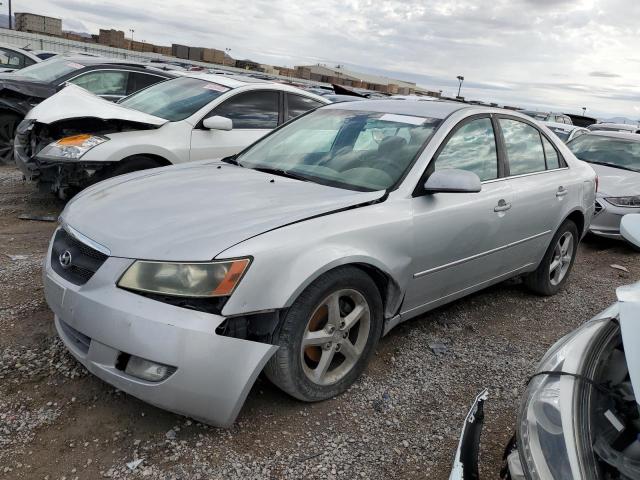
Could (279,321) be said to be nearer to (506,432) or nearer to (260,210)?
(260,210)

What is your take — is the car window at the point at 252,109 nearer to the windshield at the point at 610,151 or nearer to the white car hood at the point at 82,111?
the white car hood at the point at 82,111

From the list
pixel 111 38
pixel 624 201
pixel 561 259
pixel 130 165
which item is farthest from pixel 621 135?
pixel 111 38

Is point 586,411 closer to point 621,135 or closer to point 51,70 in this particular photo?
point 621,135

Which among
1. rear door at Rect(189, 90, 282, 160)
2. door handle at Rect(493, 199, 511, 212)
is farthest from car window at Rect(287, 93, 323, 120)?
door handle at Rect(493, 199, 511, 212)

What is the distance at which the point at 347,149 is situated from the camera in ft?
11.5

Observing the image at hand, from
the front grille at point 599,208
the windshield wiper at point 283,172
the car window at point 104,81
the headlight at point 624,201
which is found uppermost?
the car window at point 104,81

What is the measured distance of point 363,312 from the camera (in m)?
2.90

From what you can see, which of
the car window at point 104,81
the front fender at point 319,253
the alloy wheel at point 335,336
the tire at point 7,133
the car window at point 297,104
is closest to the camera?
the front fender at point 319,253

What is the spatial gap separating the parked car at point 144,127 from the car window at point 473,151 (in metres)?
2.76

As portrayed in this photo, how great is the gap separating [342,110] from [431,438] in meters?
2.35

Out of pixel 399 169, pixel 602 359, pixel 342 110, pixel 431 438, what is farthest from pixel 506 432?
pixel 342 110

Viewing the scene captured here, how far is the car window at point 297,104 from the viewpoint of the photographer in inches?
257

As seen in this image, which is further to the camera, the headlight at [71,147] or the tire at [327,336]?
the headlight at [71,147]

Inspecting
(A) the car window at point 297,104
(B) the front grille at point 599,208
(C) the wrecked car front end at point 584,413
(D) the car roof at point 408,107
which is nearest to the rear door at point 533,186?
(D) the car roof at point 408,107
